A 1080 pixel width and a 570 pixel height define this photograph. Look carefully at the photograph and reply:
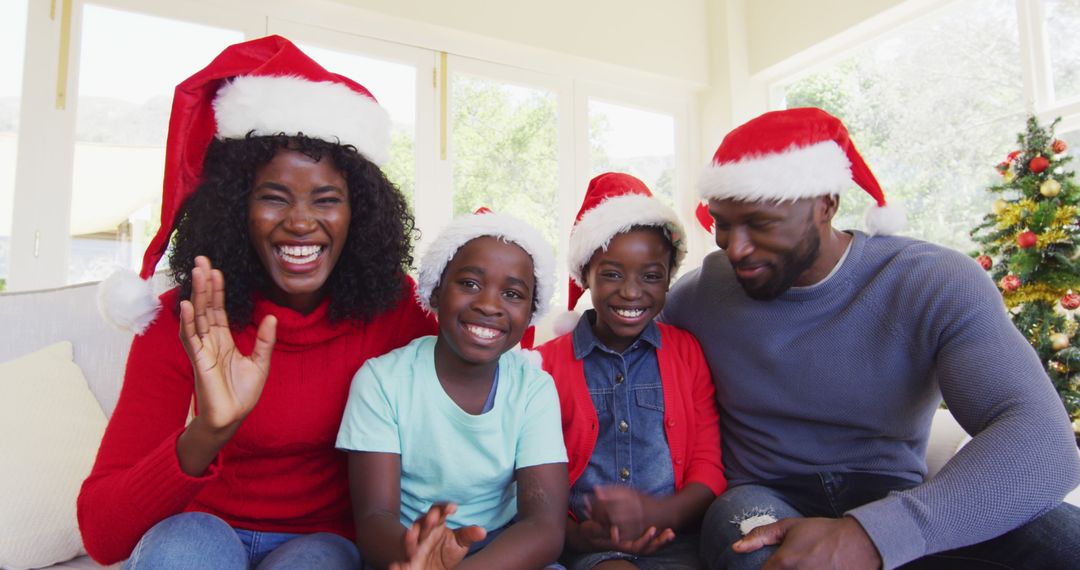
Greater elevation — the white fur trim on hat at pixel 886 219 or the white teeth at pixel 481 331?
the white fur trim on hat at pixel 886 219

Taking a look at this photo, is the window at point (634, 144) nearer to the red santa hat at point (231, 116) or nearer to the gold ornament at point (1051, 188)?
the gold ornament at point (1051, 188)

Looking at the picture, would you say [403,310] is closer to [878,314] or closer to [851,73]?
[878,314]

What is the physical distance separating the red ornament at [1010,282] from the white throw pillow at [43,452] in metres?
3.12

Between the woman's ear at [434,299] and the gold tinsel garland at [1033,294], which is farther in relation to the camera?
the gold tinsel garland at [1033,294]

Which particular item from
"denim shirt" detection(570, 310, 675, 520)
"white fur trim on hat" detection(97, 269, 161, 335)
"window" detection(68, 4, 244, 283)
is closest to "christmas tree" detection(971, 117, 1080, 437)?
"denim shirt" detection(570, 310, 675, 520)

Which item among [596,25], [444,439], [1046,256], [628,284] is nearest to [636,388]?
[628,284]

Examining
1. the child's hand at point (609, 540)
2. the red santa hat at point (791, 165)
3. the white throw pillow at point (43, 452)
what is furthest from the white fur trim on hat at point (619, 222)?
the white throw pillow at point (43, 452)

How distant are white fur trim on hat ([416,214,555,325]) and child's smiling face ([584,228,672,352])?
18 centimetres

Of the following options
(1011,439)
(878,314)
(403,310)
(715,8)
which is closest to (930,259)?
(878,314)

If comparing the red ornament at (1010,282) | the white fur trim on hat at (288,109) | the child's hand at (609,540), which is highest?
the white fur trim on hat at (288,109)

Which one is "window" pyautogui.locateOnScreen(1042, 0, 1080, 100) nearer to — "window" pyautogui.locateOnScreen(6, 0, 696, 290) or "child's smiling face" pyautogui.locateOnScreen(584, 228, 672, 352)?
"window" pyautogui.locateOnScreen(6, 0, 696, 290)

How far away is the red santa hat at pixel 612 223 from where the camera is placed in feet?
4.97

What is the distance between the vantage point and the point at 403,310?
142 cm

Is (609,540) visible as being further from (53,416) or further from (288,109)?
(53,416)
